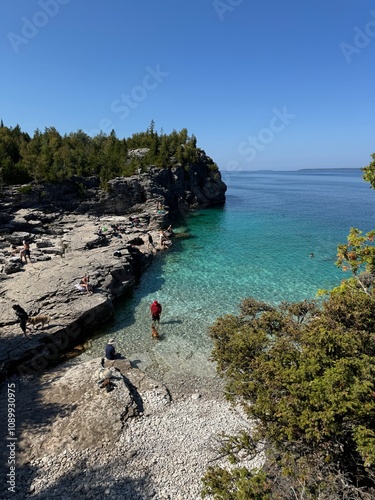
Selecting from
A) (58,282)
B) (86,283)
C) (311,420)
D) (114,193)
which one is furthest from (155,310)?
(114,193)

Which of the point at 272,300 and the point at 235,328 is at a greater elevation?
the point at 235,328

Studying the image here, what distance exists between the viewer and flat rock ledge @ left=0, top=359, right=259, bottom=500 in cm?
964

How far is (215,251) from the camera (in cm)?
3922

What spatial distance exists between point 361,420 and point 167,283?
22.1 m

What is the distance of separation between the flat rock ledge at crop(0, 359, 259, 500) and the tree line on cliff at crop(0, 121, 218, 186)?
1803 inches

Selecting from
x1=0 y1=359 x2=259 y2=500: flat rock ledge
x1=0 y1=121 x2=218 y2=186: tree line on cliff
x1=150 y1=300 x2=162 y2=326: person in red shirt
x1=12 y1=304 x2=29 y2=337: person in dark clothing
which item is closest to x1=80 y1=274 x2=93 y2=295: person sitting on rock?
x1=150 y1=300 x2=162 y2=326: person in red shirt

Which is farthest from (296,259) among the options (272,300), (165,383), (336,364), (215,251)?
(336,364)

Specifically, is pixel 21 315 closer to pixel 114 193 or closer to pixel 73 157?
pixel 114 193

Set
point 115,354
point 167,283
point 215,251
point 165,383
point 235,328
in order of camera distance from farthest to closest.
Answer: point 215,251 → point 167,283 → point 115,354 → point 165,383 → point 235,328

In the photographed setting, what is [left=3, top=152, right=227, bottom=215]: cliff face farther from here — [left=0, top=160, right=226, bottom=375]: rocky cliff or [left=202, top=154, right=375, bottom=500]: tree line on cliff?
[left=202, top=154, right=375, bottom=500]: tree line on cliff

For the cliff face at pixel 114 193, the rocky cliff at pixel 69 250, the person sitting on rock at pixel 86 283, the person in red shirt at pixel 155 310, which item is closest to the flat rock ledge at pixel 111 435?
the rocky cliff at pixel 69 250

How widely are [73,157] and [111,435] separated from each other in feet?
Answer: 199

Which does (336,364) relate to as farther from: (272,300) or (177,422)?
(272,300)

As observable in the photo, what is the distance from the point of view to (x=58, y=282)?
2269 cm
